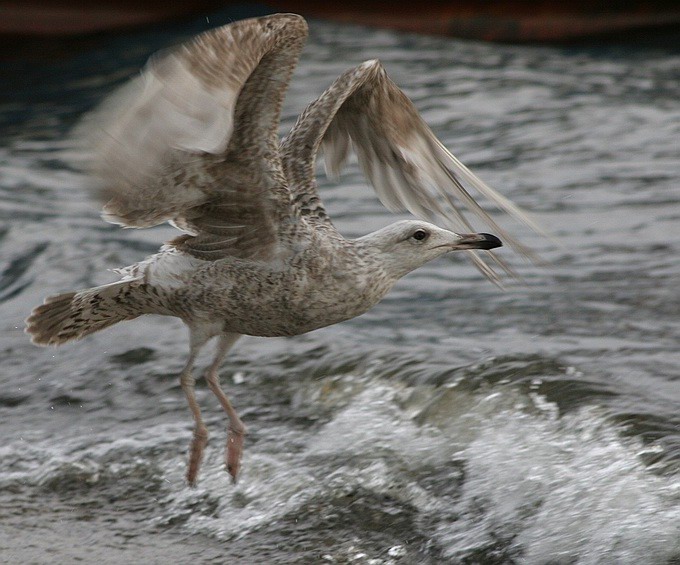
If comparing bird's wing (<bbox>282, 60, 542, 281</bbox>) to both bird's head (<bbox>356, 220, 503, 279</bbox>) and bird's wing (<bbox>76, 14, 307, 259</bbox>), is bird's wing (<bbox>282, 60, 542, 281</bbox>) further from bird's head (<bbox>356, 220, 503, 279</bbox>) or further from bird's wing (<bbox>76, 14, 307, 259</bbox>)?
bird's wing (<bbox>76, 14, 307, 259</bbox>)

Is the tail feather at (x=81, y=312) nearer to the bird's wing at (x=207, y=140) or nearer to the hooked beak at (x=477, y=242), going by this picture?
the bird's wing at (x=207, y=140)

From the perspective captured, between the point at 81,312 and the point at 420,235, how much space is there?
1.49 meters

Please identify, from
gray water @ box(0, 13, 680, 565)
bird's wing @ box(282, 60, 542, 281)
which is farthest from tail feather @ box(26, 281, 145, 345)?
bird's wing @ box(282, 60, 542, 281)

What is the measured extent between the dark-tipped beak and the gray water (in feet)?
3.27

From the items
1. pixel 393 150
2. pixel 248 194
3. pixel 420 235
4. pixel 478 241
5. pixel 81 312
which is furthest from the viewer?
pixel 393 150

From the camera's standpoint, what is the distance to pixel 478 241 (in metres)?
4.68

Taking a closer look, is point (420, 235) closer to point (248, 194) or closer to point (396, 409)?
point (248, 194)

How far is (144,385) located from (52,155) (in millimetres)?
5079

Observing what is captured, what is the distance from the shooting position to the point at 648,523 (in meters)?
4.40

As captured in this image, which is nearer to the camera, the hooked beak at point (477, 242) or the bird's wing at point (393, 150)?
the hooked beak at point (477, 242)

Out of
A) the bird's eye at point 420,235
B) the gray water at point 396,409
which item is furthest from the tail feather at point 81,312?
the bird's eye at point 420,235

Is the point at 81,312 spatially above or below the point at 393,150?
below

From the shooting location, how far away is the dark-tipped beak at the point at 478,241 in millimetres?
4633

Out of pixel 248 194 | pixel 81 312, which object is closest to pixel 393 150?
pixel 248 194
